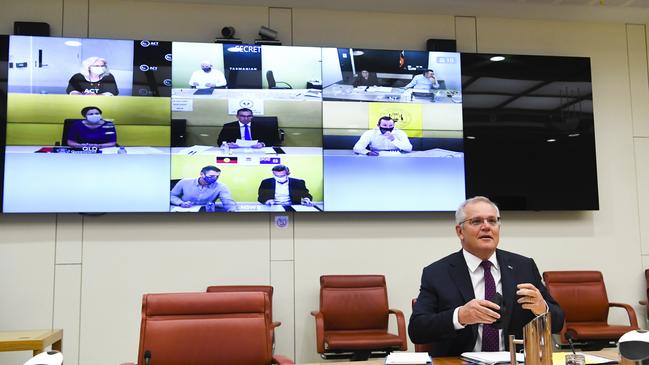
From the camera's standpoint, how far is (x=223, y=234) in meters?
4.92

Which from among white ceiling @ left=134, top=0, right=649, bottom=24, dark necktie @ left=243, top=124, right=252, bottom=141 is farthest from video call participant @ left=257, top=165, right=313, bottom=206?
white ceiling @ left=134, top=0, right=649, bottom=24

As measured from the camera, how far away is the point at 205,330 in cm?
242

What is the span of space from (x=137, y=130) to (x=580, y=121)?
4106mm

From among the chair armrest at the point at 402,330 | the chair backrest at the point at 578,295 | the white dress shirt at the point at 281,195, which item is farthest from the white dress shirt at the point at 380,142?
the chair backrest at the point at 578,295

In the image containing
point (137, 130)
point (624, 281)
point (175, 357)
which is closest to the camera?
point (175, 357)

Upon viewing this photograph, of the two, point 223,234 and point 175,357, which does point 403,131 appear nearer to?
point 223,234

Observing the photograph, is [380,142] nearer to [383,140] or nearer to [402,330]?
[383,140]

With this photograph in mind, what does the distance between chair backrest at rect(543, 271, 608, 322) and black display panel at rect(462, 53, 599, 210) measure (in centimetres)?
65

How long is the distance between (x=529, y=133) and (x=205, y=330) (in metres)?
3.93

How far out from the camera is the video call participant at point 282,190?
15.8 feet

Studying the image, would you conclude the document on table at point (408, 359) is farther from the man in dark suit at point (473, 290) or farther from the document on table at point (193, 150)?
the document on table at point (193, 150)

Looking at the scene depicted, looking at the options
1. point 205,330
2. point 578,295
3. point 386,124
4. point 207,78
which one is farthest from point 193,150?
point 578,295

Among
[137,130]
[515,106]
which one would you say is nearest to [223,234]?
[137,130]

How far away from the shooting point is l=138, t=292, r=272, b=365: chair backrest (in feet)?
7.77
